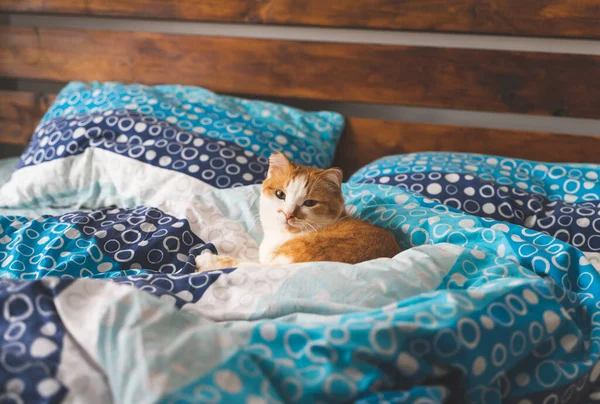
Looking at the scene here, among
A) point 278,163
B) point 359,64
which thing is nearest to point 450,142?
point 359,64

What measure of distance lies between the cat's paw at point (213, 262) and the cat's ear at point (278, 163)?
251 mm

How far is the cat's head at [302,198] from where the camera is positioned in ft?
4.24

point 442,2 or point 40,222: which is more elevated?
point 442,2

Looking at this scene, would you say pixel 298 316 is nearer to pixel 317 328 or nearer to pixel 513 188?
pixel 317 328

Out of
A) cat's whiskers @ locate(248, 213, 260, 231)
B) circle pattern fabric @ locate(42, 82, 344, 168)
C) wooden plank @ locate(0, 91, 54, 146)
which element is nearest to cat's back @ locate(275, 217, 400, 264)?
cat's whiskers @ locate(248, 213, 260, 231)

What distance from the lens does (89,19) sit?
242cm

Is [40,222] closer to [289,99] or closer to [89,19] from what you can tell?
[289,99]

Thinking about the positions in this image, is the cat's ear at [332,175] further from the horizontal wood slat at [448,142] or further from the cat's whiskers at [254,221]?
the horizontal wood slat at [448,142]

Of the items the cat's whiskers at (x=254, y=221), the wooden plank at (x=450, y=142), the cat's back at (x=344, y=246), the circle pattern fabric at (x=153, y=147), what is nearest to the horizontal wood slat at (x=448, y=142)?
the wooden plank at (x=450, y=142)

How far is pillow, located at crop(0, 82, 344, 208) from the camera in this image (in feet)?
5.72

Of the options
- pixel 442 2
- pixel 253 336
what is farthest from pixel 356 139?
pixel 253 336

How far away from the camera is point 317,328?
815 mm

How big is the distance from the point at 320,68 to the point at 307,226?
3.20 feet

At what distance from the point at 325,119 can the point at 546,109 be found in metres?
0.77
